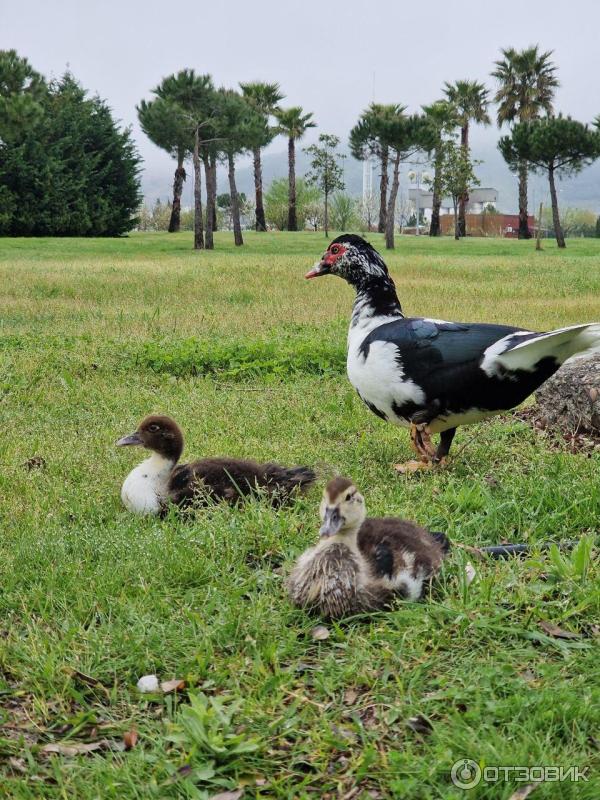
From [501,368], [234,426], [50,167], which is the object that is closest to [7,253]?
[50,167]

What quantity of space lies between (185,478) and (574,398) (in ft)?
11.4

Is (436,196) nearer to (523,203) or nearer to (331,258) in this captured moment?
(523,203)

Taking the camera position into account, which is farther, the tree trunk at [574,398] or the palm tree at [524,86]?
the palm tree at [524,86]

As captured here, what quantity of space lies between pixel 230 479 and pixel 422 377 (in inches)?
59.6

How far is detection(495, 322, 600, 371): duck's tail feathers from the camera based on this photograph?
5375mm

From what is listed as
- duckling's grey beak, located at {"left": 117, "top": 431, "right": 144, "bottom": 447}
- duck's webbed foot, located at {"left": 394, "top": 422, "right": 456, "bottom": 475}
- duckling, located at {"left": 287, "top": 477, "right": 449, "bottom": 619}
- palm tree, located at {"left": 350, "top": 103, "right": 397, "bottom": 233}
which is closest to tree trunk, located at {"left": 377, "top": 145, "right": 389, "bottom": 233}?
palm tree, located at {"left": 350, "top": 103, "right": 397, "bottom": 233}

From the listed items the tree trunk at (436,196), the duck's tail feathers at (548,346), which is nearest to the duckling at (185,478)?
the duck's tail feathers at (548,346)

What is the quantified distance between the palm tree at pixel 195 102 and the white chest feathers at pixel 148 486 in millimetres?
40517

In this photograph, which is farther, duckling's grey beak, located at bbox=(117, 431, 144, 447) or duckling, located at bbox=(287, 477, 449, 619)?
duckling's grey beak, located at bbox=(117, 431, 144, 447)

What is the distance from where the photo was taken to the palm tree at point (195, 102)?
147 ft

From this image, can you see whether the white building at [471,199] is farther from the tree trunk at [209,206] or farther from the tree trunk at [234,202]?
the tree trunk at [209,206]

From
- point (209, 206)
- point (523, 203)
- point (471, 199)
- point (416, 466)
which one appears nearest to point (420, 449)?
point (416, 466)

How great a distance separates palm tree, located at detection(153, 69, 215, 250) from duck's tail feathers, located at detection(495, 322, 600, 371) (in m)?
40.5

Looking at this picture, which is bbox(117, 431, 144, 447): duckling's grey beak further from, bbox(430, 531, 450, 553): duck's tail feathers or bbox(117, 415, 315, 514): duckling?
bbox(430, 531, 450, 553): duck's tail feathers
